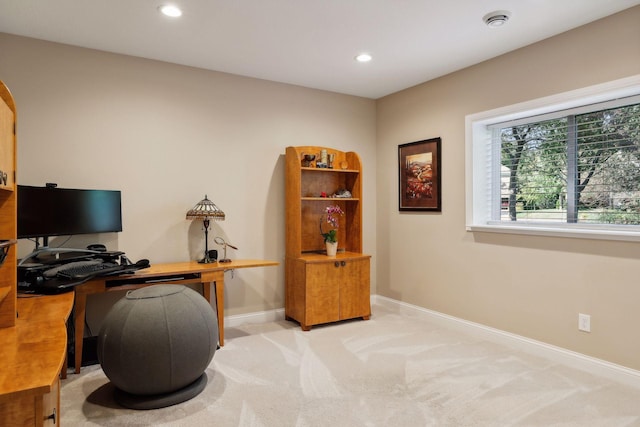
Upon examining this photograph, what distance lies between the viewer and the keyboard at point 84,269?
2711 mm

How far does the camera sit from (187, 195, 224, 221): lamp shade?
11.9 feet

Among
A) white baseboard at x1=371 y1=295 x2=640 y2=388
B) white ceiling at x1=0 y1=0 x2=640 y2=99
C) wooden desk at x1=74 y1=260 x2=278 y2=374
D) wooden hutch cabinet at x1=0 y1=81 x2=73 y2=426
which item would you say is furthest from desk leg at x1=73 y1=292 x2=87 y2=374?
white baseboard at x1=371 y1=295 x2=640 y2=388

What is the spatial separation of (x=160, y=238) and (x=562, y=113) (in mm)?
3613

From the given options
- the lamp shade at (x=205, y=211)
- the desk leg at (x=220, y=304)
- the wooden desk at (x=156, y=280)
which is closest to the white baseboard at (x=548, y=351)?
the wooden desk at (x=156, y=280)

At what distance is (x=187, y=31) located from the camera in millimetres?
3105

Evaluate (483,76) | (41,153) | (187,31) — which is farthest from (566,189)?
(41,153)

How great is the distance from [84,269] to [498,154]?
3622 mm

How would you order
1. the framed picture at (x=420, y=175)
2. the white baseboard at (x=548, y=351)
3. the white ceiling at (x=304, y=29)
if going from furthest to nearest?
the framed picture at (x=420, y=175), the white baseboard at (x=548, y=351), the white ceiling at (x=304, y=29)

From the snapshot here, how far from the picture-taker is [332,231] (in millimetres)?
4297

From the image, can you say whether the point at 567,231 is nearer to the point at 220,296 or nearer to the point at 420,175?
the point at 420,175

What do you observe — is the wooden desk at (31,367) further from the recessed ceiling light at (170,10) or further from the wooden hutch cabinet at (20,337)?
the recessed ceiling light at (170,10)

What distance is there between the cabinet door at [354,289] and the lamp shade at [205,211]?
134cm

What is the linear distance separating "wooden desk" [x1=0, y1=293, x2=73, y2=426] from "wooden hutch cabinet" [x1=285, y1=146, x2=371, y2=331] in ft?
7.80

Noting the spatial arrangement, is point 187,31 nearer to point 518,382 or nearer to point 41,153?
point 41,153
